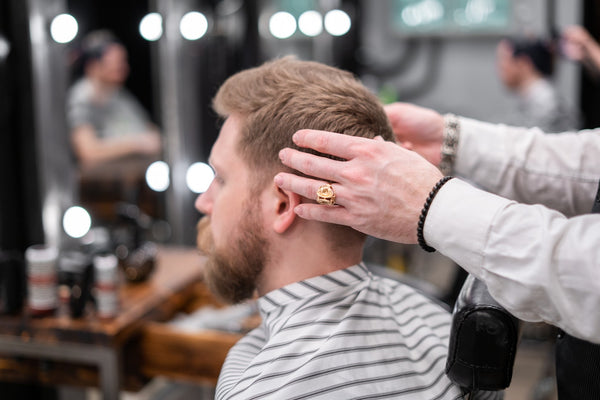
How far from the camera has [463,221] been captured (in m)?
0.87

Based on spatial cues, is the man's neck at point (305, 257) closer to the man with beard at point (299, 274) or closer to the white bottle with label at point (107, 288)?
the man with beard at point (299, 274)

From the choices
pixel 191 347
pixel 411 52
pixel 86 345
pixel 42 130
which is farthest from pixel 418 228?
pixel 411 52

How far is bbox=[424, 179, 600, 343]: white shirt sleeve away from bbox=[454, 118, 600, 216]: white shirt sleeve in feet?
1.68

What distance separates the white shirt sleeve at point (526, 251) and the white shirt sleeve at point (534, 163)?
51 cm

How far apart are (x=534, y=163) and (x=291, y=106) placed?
0.59 meters

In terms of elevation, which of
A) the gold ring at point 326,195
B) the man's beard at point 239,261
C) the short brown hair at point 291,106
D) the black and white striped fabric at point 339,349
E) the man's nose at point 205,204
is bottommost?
the black and white striped fabric at point 339,349

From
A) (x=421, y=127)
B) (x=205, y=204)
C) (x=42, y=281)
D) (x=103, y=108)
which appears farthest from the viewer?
(x=103, y=108)

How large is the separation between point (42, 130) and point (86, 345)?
0.87 metres

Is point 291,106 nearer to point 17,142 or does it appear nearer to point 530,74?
point 17,142

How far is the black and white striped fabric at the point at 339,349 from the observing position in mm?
991

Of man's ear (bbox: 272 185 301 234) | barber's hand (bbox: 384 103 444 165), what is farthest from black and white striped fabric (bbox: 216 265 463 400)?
barber's hand (bbox: 384 103 444 165)

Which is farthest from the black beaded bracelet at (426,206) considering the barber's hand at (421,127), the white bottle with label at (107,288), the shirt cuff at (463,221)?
the white bottle with label at (107,288)

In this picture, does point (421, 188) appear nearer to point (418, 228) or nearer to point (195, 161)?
point (418, 228)

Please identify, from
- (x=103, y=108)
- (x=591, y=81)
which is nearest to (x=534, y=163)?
(x=103, y=108)
